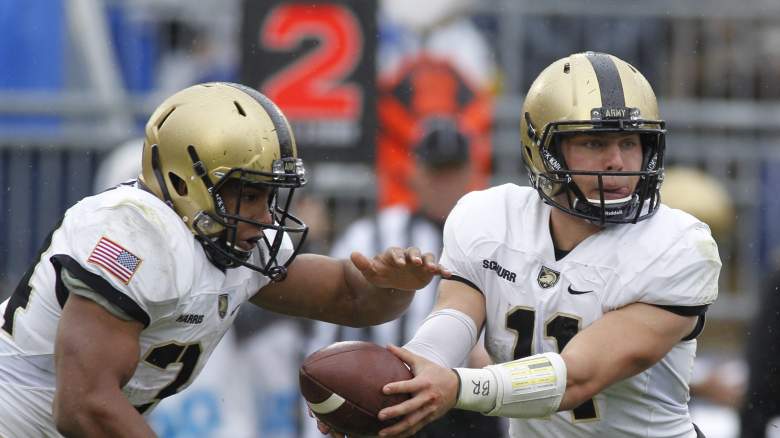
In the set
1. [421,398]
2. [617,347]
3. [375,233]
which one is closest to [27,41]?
[375,233]

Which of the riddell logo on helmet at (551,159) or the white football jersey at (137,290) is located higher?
the riddell logo on helmet at (551,159)

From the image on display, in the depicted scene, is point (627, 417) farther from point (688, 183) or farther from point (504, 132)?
point (504, 132)

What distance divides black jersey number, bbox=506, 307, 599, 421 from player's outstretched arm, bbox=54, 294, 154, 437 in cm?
114

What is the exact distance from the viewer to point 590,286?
418cm

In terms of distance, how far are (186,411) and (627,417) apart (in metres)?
3.89

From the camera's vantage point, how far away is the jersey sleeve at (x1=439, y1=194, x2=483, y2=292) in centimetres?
437

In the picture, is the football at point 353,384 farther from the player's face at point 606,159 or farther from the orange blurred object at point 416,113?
the orange blurred object at point 416,113

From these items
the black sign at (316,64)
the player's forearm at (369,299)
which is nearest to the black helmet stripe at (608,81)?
the player's forearm at (369,299)

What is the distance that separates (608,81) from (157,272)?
4.79 feet

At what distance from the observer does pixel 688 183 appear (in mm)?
7352

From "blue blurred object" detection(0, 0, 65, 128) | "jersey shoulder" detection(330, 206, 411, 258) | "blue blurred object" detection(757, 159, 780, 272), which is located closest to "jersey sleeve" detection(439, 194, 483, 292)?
"jersey shoulder" detection(330, 206, 411, 258)

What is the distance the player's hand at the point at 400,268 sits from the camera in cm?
420

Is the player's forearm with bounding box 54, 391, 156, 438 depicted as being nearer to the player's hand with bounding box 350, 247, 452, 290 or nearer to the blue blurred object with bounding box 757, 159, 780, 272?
the player's hand with bounding box 350, 247, 452, 290

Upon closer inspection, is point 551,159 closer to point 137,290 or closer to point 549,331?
point 549,331
